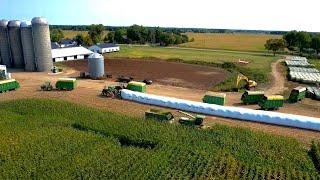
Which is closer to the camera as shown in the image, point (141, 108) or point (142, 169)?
point (142, 169)

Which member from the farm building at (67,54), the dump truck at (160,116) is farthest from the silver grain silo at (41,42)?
the dump truck at (160,116)

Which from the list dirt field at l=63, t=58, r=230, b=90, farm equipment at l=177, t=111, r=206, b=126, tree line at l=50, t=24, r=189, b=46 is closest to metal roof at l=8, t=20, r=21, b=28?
dirt field at l=63, t=58, r=230, b=90

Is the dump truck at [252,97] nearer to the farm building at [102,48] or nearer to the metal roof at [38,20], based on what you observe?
the metal roof at [38,20]

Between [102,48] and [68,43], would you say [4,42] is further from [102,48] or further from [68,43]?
[68,43]

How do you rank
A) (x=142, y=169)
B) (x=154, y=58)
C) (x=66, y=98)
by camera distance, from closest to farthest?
(x=142, y=169), (x=66, y=98), (x=154, y=58)

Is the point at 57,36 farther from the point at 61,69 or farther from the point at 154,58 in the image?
the point at 61,69

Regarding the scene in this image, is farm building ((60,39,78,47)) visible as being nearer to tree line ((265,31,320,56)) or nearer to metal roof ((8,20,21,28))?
metal roof ((8,20,21,28))

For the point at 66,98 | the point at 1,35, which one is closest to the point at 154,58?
the point at 1,35
